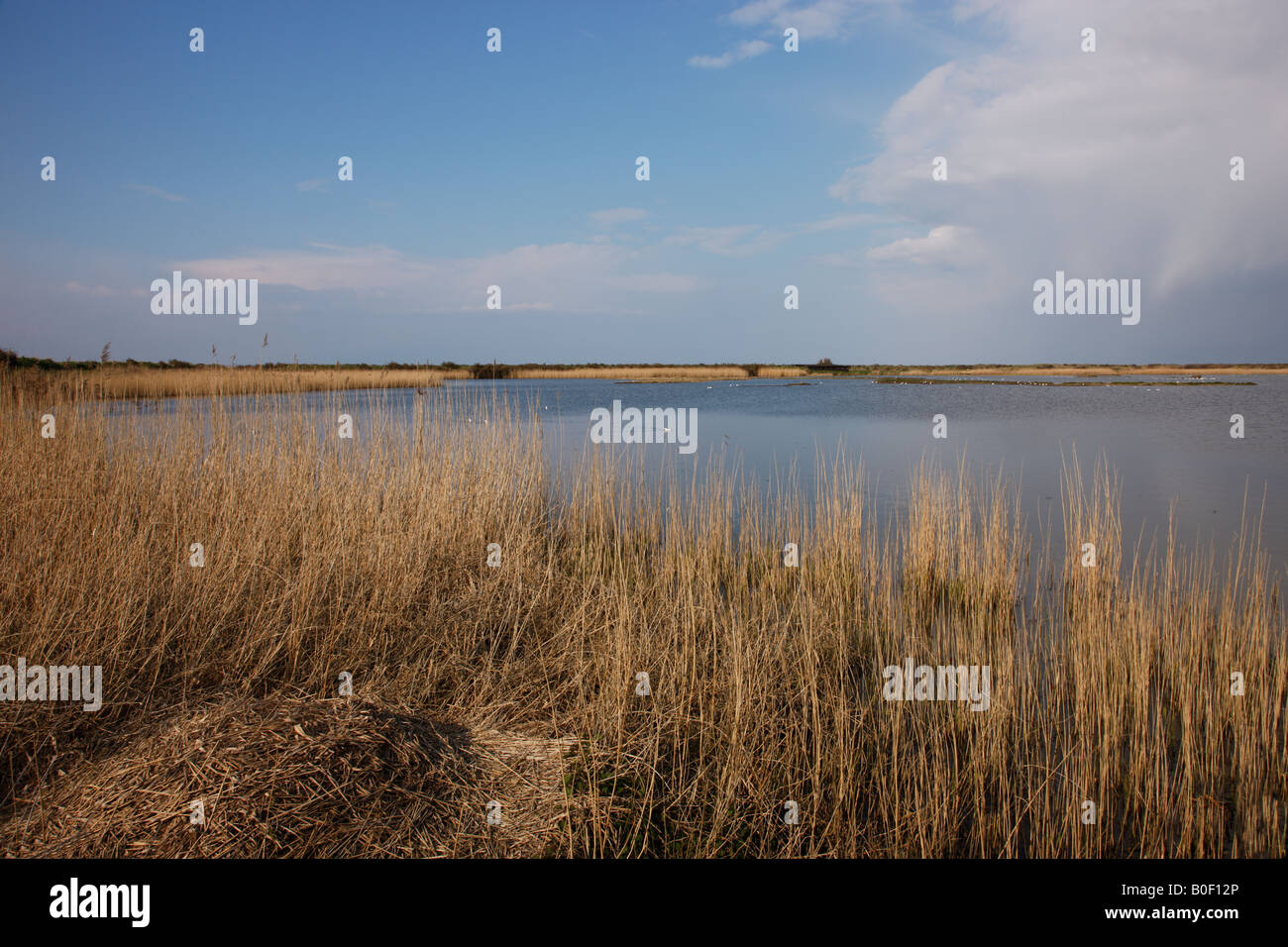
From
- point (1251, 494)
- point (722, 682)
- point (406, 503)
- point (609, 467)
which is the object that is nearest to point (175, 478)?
point (406, 503)

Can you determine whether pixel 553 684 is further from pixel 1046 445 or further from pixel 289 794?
pixel 1046 445

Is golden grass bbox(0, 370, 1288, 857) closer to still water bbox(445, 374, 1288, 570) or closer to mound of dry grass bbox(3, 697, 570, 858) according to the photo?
mound of dry grass bbox(3, 697, 570, 858)

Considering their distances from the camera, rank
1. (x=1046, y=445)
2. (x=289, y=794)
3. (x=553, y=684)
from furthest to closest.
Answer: (x=1046, y=445) → (x=553, y=684) → (x=289, y=794)

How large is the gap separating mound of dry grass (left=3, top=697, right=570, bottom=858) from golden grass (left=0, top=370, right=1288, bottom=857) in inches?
0.4

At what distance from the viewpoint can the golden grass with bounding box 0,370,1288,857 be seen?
2527mm

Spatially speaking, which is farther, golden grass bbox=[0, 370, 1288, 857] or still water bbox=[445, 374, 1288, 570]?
still water bbox=[445, 374, 1288, 570]

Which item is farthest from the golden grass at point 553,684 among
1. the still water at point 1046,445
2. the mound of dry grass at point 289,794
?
the still water at point 1046,445

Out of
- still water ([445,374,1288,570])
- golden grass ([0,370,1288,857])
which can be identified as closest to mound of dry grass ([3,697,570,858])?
golden grass ([0,370,1288,857])

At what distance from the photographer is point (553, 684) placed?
3848 millimetres

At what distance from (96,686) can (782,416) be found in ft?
60.8

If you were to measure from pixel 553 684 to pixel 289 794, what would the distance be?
164cm

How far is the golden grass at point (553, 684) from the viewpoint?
99.5 inches

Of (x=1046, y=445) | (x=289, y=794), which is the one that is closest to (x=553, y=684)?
(x=289, y=794)
